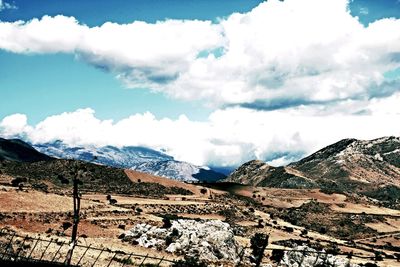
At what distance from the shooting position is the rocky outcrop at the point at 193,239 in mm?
75625

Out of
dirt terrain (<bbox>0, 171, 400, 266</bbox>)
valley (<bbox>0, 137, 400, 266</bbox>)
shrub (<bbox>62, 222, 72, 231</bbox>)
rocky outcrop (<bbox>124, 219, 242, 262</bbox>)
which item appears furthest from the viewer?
shrub (<bbox>62, 222, 72, 231</bbox>)

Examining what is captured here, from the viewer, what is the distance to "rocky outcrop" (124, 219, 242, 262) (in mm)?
75625

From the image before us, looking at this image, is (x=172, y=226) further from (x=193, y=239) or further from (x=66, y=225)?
(x=66, y=225)

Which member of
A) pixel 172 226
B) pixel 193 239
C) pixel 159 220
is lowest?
pixel 159 220

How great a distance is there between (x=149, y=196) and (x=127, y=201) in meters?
27.7

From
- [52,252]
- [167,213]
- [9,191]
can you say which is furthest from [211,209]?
[52,252]

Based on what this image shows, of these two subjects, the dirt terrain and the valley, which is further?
the dirt terrain

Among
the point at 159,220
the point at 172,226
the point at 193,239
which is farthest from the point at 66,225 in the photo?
the point at 159,220

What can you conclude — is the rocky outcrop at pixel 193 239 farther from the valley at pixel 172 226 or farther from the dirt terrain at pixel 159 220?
the dirt terrain at pixel 159 220

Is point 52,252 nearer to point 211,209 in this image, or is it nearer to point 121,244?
point 121,244

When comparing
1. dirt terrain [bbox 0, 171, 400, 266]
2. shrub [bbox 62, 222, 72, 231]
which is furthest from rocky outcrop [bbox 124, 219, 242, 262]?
shrub [bbox 62, 222, 72, 231]

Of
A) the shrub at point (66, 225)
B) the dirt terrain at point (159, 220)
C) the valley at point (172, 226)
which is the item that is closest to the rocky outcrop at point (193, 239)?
the valley at point (172, 226)

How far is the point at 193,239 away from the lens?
254ft

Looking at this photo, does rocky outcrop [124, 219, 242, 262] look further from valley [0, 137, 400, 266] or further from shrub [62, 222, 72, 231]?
shrub [62, 222, 72, 231]
